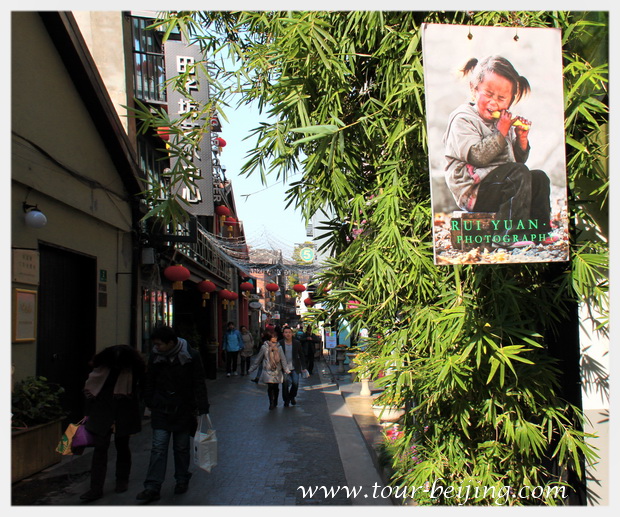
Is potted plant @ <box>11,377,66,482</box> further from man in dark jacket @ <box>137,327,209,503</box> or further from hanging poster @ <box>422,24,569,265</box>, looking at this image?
hanging poster @ <box>422,24,569,265</box>

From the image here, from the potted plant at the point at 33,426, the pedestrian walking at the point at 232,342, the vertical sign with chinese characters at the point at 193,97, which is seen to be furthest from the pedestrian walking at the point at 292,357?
the potted plant at the point at 33,426

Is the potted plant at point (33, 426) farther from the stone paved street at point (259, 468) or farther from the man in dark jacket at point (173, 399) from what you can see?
the man in dark jacket at point (173, 399)

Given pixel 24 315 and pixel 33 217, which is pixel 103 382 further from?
pixel 33 217

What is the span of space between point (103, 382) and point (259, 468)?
217 centimetres

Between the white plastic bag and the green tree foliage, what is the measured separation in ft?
7.02

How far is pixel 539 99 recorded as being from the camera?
3.47m

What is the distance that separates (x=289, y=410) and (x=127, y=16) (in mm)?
8964

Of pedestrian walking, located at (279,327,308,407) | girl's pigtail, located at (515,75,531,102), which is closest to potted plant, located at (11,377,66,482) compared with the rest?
pedestrian walking, located at (279,327,308,407)

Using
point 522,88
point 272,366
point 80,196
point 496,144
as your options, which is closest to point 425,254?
point 496,144

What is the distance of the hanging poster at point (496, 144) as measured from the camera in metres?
3.32

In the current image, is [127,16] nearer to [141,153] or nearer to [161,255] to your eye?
[141,153]

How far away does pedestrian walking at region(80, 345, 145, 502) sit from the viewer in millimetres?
5832

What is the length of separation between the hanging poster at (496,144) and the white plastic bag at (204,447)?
349cm

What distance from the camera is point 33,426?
260 inches
